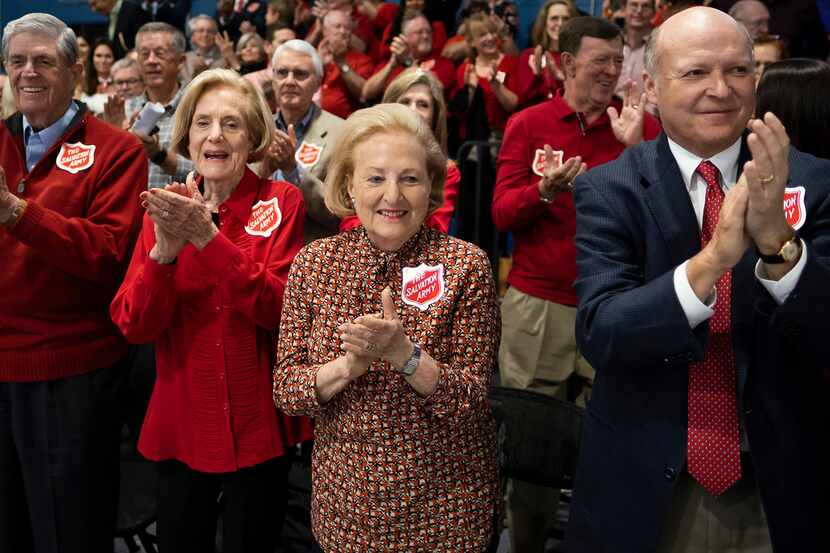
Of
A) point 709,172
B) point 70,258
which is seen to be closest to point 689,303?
point 709,172

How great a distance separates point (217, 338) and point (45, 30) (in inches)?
43.5

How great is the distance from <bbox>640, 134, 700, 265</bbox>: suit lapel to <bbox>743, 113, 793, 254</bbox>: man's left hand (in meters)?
0.21

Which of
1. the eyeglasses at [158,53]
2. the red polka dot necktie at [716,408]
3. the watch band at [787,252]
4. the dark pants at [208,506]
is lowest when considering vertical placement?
the dark pants at [208,506]

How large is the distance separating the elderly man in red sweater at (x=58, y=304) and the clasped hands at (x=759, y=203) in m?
1.79

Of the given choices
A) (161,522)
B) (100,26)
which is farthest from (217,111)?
(100,26)

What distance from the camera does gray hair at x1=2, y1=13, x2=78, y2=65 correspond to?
2.69 metres

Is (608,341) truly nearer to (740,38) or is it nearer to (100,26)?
(740,38)

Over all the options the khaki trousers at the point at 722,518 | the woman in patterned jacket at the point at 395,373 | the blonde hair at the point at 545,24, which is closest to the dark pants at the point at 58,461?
the woman in patterned jacket at the point at 395,373

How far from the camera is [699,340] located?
158 cm

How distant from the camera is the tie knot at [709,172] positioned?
5.65ft

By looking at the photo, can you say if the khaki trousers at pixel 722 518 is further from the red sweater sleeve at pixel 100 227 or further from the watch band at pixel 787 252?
the red sweater sleeve at pixel 100 227

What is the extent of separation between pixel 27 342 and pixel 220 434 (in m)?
0.69

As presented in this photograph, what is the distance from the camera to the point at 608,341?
164 centimetres

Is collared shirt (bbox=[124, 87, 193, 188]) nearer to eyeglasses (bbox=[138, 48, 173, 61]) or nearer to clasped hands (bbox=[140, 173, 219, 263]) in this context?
eyeglasses (bbox=[138, 48, 173, 61])
